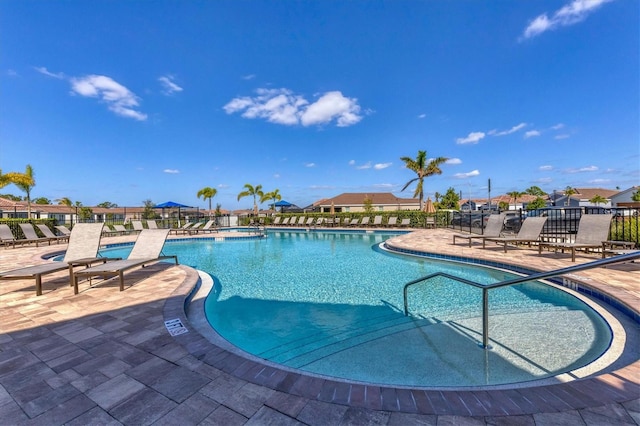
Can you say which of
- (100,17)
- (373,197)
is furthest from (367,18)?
(373,197)

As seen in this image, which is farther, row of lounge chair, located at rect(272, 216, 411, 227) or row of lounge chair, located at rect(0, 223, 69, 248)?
row of lounge chair, located at rect(272, 216, 411, 227)

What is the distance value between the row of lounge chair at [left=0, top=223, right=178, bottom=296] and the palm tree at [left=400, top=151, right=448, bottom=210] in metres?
22.9

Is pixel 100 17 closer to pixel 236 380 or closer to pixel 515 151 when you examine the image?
pixel 236 380

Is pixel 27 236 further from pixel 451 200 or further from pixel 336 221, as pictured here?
pixel 451 200

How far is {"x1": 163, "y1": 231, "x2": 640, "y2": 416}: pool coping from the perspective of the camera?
1641 millimetres

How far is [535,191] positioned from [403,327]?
83.0 metres

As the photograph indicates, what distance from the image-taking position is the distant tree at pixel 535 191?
2599 inches

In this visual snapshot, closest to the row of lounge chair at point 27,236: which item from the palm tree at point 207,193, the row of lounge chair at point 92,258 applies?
the row of lounge chair at point 92,258

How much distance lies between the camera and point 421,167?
25.5 metres

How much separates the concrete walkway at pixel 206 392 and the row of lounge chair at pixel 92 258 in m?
1.51

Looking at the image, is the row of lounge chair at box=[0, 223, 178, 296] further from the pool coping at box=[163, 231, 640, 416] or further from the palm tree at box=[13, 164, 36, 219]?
the palm tree at box=[13, 164, 36, 219]

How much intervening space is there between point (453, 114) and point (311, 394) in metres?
21.3

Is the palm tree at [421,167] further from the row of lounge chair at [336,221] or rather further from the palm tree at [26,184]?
the palm tree at [26,184]

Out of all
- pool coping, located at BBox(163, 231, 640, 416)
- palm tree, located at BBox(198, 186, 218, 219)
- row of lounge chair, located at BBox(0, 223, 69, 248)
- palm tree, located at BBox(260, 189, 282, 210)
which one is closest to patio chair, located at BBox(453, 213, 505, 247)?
pool coping, located at BBox(163, 231, 640, 416)
